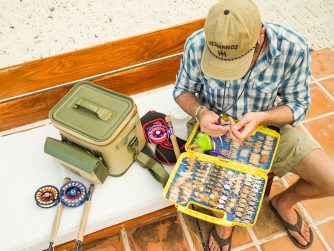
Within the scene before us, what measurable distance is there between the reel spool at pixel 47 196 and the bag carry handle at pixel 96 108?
0.47 meters

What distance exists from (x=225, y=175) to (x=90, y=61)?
116cm

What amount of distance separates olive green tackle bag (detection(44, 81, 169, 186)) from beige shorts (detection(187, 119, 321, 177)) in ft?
2.06

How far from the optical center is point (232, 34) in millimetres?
1350

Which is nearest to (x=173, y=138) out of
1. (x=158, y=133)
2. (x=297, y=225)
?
(x=158, y=133)

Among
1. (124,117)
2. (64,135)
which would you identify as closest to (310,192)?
(124,117)

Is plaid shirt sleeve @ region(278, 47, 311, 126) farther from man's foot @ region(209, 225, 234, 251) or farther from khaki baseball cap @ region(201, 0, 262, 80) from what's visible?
man's foot @ region(209, 225, 234, 251)

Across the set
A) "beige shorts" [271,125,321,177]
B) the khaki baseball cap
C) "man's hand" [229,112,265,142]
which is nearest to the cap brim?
the khaki baseball cap

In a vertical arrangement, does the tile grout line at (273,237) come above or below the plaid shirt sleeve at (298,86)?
below

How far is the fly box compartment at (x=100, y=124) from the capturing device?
1646 mm

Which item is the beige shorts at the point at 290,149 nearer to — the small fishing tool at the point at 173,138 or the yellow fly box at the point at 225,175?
the yellow fly box at the point at 225,175

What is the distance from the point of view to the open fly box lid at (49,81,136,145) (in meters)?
1.63

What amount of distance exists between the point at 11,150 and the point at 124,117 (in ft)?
2.79

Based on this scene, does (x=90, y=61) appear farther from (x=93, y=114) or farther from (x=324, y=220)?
(x=324, y=220)

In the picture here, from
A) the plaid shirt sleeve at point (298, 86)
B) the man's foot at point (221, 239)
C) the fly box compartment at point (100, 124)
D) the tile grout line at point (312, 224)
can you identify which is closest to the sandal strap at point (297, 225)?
the tile grout line at point (312, 224)
